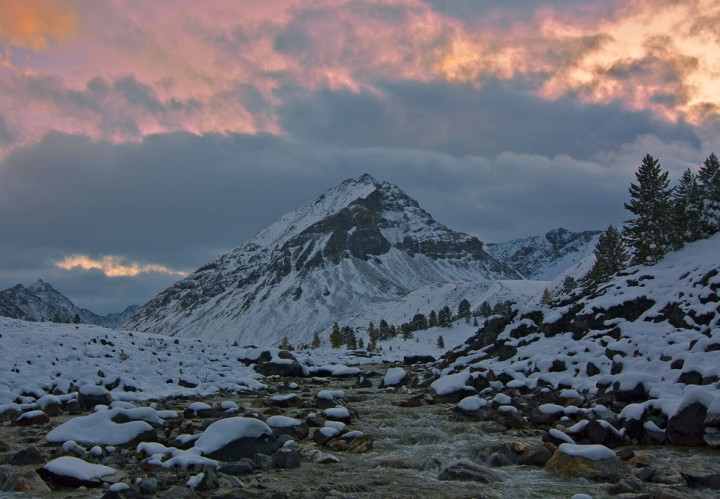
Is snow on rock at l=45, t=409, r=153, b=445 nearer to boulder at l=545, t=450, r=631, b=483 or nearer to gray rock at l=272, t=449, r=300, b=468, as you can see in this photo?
gray rock at l=272, t=449, r=300, b=468

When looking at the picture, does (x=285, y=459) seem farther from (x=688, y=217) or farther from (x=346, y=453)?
(x=688, y=217)

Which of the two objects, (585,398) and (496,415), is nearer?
(496,415)

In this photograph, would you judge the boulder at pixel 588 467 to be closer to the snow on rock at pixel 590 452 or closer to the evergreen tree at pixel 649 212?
the snow on rock at pixel 590 452

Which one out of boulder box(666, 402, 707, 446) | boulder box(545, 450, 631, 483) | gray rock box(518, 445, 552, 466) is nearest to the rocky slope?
boulder box(666, 402, 707, 446)

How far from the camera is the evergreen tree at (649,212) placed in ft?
150

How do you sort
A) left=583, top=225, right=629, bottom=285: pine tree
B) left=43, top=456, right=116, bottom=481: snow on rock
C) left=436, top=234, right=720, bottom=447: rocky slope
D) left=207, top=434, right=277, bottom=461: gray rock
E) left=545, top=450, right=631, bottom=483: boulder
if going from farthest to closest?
left=583, top=225, right=629, bottom=285: pine tree
left=436, top=234, right=720, bottom=447: rocky slope
left=207, top=434, right=277, bottom=461: gray rock
left=545, top=450, right=631, bottom=483: boulder
left=43, top=456, right=116, bottom=481: snow on rock

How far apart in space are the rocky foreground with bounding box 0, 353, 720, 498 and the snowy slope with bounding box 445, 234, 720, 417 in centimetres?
209

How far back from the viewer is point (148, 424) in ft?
55.6

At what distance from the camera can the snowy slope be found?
21.6 metres

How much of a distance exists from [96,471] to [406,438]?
34.2ft

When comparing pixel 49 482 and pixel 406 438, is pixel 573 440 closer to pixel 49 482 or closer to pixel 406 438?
pixel 406 438

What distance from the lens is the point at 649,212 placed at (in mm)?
48875

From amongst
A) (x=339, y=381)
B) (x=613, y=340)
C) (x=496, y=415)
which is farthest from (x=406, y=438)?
(x=339, y=381)

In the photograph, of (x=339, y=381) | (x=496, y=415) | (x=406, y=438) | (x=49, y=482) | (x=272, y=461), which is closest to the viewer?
(x=49, y=482)
